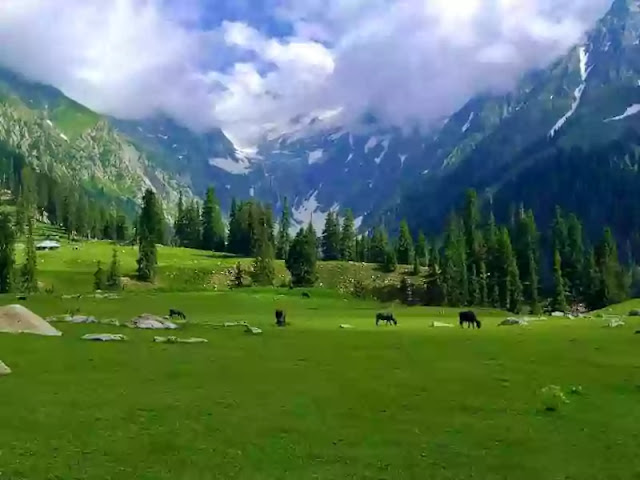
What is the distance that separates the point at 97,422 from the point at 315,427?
7.93 metres

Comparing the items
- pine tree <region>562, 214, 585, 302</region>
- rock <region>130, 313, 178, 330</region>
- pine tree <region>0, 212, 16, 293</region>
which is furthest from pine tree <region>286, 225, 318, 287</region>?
rock <region>130, 313, 178, 330</region>

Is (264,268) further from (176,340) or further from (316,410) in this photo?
(316,410)

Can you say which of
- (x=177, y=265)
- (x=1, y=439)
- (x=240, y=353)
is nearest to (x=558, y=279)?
(x=177, y=265)

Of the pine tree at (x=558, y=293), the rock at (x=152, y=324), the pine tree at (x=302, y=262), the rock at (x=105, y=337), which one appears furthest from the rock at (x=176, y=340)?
the pine tree at (x=558, y=293)

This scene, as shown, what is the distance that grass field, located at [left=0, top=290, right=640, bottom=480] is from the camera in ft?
71.9

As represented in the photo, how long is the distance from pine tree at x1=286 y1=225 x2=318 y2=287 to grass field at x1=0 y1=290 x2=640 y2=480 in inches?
4720

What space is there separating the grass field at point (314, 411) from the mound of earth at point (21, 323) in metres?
5.13

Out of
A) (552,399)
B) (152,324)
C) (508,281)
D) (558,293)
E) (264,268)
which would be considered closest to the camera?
(552,399)

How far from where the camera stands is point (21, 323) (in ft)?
175

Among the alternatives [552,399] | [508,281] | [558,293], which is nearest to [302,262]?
[508,281]

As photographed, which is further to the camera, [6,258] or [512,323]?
[6,258]

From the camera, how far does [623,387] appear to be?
33.8m

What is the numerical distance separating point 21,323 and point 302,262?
12043 cm

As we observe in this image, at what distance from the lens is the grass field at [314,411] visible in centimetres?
2191
